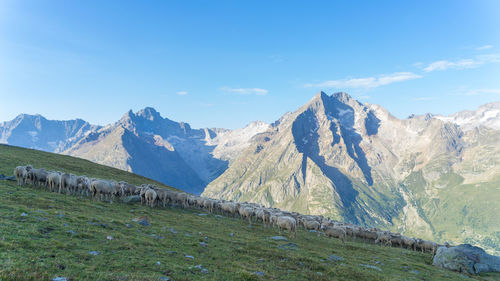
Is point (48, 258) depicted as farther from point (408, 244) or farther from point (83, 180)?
point (408, 244)

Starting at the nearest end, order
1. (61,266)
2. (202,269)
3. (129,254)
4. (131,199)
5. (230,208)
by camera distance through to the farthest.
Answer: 1. (61,266)
2. (202,269)
3. (129,254)
4. (131,199)
5. (230,208)

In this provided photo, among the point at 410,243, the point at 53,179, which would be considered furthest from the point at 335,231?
the point at 53,179

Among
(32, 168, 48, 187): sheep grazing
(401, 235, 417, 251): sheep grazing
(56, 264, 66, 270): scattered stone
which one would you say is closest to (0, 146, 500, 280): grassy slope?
(56, 264, 66, 270): scattered stone

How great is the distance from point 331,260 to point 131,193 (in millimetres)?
32939

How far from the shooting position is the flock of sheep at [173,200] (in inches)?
1421

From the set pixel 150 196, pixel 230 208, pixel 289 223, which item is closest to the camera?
pixel 289 223

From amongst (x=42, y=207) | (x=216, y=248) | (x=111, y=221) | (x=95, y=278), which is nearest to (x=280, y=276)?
(x=216, y=248)

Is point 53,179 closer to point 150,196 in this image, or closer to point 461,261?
point 150,196

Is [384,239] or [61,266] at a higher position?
[61,266]

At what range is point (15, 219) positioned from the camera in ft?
60.8

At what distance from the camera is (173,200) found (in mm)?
46156

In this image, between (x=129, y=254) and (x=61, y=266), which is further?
(x=129, y=254)

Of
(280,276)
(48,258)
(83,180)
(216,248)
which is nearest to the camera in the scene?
(48,258)

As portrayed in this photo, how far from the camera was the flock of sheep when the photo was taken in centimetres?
3609
